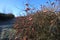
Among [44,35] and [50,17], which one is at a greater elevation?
[50,17]

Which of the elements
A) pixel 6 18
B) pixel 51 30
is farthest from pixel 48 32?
pixel 6 18

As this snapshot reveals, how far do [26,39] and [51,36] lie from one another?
1000mm

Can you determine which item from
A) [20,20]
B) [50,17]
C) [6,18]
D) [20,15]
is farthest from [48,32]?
[6,18]

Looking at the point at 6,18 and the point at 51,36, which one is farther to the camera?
the point at 6,18

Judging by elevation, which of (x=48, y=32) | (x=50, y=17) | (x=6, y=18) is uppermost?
(x=50, y=17)

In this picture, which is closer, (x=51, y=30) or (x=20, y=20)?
(x=51, y=30)

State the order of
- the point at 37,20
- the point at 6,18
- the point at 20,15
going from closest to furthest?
the point at 37,20 → the point at 20,15 → the point at 6,18

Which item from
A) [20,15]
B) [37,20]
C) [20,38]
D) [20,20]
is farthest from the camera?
[20,15]

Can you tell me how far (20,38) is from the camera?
24.8ft

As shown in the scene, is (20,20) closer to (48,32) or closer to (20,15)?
(20,15)

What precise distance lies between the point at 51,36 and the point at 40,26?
54 centimetres

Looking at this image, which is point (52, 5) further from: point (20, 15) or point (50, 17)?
point (20, 15)

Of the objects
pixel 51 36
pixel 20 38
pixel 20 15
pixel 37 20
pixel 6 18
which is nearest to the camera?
pixel 51 36

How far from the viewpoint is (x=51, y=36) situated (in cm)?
654
